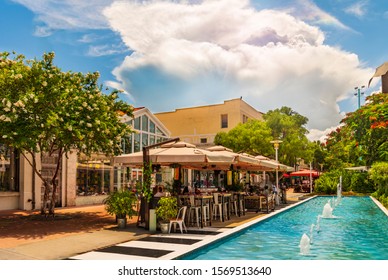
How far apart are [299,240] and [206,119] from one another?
34.3 m

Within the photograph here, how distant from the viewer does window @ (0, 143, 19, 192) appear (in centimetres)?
1598

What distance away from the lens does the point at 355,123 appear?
2600 centimetres

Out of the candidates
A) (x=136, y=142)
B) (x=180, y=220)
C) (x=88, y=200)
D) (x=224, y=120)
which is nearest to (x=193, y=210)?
(x=180, y=220)

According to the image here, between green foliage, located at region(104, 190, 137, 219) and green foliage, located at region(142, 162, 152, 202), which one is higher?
green foliage, located at region(142, 162, 152, 202)

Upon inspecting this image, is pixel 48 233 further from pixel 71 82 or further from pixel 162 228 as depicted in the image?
pixel 71 82

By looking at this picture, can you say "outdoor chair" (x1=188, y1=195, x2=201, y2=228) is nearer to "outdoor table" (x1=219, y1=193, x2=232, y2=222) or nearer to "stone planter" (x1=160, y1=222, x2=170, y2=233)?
"stone planter" (x1=160, y1=222, x2=170, y2=233)

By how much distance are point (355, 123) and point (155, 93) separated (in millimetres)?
19458

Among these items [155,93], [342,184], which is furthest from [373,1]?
[342,184]

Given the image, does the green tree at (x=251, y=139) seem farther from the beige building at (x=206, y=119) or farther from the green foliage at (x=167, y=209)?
the green foliage at (x=167, y=209)

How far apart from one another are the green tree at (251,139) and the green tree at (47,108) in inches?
759

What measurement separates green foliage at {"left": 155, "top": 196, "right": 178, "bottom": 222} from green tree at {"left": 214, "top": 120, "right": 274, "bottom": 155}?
21367 millimetres

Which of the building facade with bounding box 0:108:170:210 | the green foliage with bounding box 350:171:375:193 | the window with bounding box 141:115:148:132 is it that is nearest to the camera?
the building facade with bounding box 0:108:170:210

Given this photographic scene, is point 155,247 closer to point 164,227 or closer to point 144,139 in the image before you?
point 164,227

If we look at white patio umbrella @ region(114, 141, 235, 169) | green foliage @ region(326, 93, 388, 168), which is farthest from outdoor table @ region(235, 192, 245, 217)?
green foliage @ region(326, 93, 388, 168)
